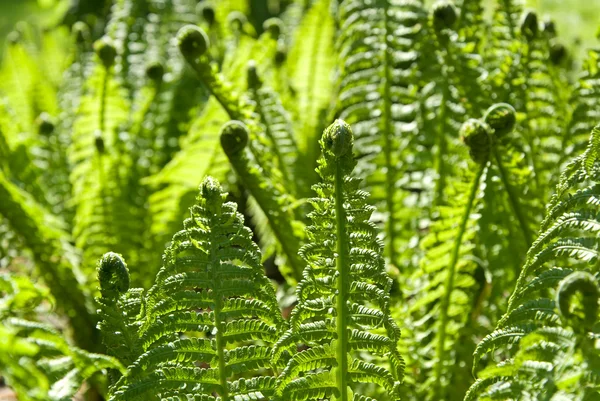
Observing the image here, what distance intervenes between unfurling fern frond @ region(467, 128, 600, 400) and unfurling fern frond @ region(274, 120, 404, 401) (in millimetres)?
132

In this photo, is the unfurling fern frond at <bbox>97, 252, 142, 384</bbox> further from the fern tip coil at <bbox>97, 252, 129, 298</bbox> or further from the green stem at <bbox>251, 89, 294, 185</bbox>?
the green stem at <bbox>251, 89, 294, 185</bbox>

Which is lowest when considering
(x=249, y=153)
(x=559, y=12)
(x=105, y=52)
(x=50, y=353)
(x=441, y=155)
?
(x=50, y=353)

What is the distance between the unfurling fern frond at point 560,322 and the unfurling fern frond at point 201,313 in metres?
0.26

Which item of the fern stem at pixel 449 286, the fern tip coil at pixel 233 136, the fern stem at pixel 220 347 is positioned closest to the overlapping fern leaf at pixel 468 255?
the fern stem at pixel 449 286

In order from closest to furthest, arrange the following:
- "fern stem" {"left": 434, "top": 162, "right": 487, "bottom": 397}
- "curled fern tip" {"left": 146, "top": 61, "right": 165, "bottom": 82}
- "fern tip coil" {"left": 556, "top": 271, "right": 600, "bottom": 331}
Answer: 1. "fern tip coil" {"left": 556, "top": 271, "right": 600, "bottom": 331}
2. "fern stem" {"left": 434, "top": 162, "right": 487, "bottom": 397}
3. "curled fern tip" {"left": 146, "top": 61, "right": 165, "bottom": 82}

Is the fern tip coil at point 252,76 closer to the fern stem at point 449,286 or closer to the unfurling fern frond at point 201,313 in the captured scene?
the fern stem at point 449,286

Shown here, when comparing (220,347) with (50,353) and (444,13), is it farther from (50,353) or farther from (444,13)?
(444,13)

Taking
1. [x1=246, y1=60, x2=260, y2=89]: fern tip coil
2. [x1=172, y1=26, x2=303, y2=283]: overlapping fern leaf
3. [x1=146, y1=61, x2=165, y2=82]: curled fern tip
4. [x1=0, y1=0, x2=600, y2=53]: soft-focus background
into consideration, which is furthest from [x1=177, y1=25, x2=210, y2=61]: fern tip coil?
[x1=0, y1=0, x2=600, y2=53]: soft-focus background

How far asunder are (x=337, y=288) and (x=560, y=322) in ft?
0.80

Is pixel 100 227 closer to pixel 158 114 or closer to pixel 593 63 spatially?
pixel 158 114

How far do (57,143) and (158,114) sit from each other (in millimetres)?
324

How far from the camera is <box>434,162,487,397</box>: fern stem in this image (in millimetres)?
1172

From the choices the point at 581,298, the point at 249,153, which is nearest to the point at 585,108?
the point at 249,153

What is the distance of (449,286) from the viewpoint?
130 centimetres
